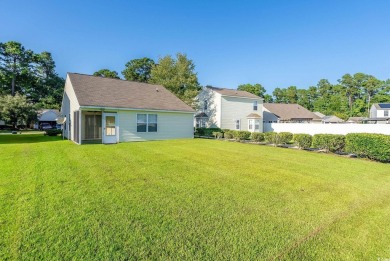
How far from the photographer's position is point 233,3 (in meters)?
16.5

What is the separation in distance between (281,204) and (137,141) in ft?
41.6

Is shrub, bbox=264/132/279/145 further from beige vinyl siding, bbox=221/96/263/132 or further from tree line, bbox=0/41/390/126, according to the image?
tree line, bbox=0/41/390/126

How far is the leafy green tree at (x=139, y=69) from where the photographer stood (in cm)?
4905

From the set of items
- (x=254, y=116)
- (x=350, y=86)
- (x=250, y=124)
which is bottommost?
(x=250, y=124)

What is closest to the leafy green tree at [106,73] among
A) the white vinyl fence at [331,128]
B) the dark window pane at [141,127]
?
the dark window pane at [141,127]

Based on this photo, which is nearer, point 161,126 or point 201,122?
point 161,126

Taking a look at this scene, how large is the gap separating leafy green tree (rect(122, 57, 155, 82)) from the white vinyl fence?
Answer: 34987mm

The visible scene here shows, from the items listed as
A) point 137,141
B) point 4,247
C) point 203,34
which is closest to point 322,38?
point 203,34

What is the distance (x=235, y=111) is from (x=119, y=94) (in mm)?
15031

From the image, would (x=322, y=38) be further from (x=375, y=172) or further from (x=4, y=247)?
(x=4, y=247)

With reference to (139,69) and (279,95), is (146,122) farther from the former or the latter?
(279,95)

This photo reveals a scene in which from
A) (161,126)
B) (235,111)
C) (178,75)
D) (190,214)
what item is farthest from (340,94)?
(190,214)

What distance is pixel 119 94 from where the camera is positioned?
16.0 metres

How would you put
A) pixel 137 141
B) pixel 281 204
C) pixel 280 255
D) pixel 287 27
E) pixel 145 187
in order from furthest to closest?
1. pixel 287 27
2. pixel 137 141
3. pixel 145 187
4. pixel 281 204
5. pixel 280 255
